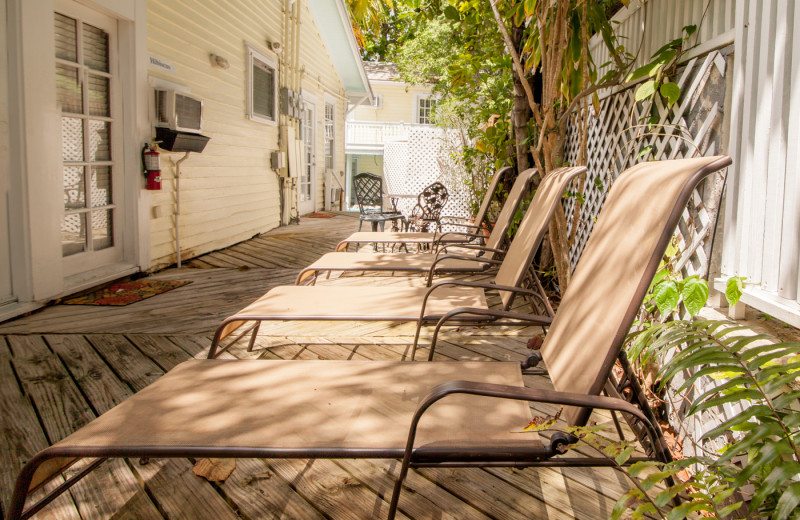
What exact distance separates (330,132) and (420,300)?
12.0m

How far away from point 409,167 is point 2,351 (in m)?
8.83

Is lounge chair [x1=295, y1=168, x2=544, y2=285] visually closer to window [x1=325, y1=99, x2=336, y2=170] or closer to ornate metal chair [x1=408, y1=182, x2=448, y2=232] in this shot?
ornate metal chair [x1=408, y1=182, x2=448, y2=232]

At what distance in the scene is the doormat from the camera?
4281 millimetres

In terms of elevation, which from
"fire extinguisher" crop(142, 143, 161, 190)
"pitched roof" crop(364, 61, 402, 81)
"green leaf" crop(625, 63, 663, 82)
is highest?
"pitched roof" crop(364, 61, 402, 81)

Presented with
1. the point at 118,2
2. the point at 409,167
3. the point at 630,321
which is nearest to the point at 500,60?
the point at 118,2

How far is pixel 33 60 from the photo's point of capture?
383 cm

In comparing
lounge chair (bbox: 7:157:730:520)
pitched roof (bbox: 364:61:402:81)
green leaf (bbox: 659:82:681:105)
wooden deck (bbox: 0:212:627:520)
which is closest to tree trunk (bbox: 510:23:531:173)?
wooden deck (bbox: 0:212:627:520)

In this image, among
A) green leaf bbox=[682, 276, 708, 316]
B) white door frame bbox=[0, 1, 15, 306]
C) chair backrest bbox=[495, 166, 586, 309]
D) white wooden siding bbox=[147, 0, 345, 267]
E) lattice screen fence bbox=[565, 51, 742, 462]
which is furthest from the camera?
white wooden siding bbox=[147, 0, 345, 267]

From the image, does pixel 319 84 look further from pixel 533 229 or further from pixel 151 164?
pixel 533 229

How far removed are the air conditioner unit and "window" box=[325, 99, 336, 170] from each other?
7.94 metres

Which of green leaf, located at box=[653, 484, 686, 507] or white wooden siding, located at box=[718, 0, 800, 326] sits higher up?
white wooden siding, located at box=[718, 0, 800, 326]

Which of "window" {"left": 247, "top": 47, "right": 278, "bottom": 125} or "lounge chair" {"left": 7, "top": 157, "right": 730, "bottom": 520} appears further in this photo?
"window" {"left": 247, "top": 47, "right": 278, "bottom": 125}

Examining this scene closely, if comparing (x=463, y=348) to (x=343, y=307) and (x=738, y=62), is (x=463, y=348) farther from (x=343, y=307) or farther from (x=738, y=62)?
(x=738, y=62)

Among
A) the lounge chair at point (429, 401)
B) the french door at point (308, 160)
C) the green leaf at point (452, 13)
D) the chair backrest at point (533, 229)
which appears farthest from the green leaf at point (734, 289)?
the french door at point (308, 160)
